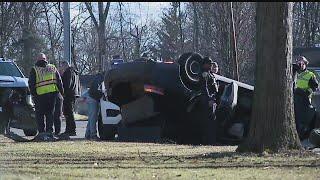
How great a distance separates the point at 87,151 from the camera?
36.9ft

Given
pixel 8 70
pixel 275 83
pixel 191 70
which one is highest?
pixel 8 70

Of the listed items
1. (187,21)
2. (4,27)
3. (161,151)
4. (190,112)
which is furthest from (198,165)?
(187,21)

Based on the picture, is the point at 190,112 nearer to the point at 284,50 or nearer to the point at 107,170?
the point at 284,50

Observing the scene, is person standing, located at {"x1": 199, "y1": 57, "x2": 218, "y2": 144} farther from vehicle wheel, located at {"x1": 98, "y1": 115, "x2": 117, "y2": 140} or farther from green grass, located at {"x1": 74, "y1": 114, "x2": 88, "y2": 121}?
green grass, located at {"x1": 74, "y1": 114, "x2": 88, "y2": 121}

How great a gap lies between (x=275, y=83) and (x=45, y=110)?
583cm

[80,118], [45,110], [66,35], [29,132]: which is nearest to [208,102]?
[45,110]

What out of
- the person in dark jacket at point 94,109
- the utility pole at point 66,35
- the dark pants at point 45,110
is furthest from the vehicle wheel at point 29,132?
the utility pole at point 66,35

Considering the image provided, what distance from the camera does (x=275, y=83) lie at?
1023 cm

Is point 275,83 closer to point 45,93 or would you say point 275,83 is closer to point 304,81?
point 304,81

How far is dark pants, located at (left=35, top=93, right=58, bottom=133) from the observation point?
1416cm

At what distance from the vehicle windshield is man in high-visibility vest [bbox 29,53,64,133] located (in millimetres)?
4261

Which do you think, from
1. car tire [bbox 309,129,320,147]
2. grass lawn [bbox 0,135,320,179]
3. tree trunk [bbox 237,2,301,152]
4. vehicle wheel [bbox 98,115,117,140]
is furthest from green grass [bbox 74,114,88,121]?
tree trunk [bbox 237,2,301,152]

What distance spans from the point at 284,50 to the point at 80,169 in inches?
147

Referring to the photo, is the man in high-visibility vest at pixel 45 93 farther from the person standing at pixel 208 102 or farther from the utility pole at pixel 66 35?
the utility pole at pixel 66 35
